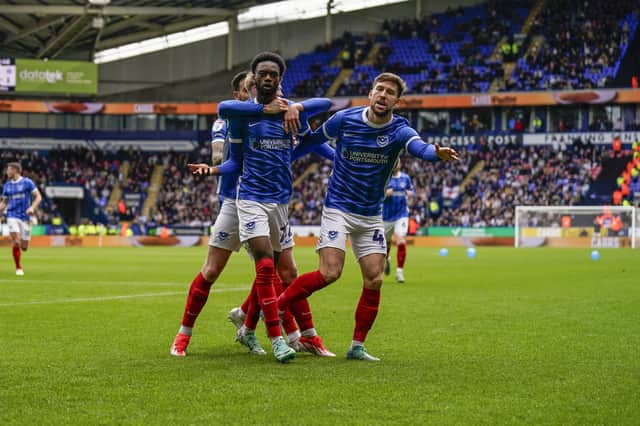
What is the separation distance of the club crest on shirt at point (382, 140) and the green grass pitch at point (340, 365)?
5.78 ft

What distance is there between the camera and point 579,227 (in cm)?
A: 4341

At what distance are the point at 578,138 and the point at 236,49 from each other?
86.0 feet

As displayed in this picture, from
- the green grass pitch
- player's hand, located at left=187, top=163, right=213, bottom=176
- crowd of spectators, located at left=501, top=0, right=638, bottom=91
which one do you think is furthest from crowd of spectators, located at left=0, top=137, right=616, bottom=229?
player's hand, located at left=187, top=163, right=213, bottom=176

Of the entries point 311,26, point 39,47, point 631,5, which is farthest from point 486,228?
point 39,47

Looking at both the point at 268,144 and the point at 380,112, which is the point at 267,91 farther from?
the point at 380,112

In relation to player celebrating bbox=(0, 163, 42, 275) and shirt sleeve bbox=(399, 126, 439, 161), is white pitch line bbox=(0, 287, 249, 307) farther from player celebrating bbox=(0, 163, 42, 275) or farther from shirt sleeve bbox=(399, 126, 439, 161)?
shirt sleeve bbox=(399, 126, 439, 161)

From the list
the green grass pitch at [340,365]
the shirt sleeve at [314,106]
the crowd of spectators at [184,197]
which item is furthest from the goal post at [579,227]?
the shirt sleeve at [314,106]

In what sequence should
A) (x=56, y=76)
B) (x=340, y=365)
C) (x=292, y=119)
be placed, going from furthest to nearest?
(x=56, y=76) < (x=292, y=119) < (x=340, y=365)

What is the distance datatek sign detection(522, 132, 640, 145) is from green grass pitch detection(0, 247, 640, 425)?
139 ft

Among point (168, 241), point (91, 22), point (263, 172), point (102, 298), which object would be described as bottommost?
point (168, 241)

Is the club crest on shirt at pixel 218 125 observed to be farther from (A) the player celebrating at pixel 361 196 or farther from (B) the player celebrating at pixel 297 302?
(A) the player celebrating at pixel 361 196

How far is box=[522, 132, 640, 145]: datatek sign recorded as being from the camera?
5488 cm

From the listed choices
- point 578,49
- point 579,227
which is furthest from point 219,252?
point 578,49

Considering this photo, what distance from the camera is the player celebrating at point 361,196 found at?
7812 mm
